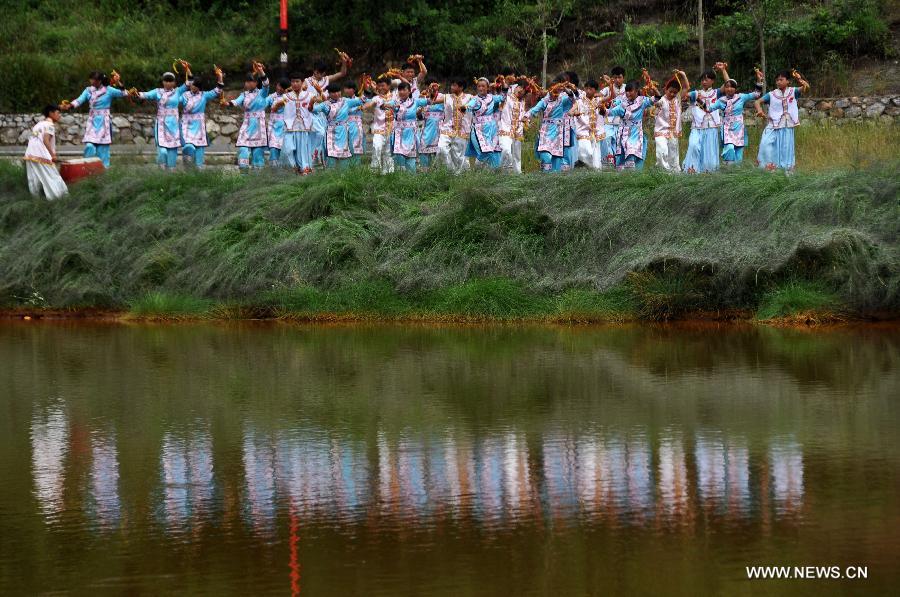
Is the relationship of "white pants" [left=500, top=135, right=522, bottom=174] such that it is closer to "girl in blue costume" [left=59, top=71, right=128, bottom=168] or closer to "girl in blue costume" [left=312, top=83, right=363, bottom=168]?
"girl in blue costume" [left=312, top=83, right=363, bottom=168]

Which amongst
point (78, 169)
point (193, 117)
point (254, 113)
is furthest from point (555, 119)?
point (78, 169)

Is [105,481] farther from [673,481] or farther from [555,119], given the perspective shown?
[555,119]

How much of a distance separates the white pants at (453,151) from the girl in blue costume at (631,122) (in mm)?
2128

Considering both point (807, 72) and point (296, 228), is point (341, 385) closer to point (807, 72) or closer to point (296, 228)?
point (296, 228)

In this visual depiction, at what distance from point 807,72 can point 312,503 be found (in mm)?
19833

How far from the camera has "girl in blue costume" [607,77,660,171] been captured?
18656 mm

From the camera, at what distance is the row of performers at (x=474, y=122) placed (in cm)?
1859

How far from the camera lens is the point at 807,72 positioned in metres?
25.0

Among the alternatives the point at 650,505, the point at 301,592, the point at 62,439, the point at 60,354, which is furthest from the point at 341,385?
the point at 301,592

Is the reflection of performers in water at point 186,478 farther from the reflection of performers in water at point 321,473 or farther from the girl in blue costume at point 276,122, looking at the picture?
the girl in blue costume at point 276,122

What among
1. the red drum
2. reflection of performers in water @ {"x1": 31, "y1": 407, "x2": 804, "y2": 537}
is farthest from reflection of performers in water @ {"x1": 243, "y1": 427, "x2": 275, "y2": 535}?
the red drum

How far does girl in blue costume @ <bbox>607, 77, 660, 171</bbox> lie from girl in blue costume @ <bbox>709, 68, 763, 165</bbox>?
0.96 metres

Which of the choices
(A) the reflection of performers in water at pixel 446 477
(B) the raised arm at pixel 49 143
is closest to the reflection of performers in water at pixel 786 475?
(A) the reflection of performers in water at pixel 446 477

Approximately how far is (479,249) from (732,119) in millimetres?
5340
